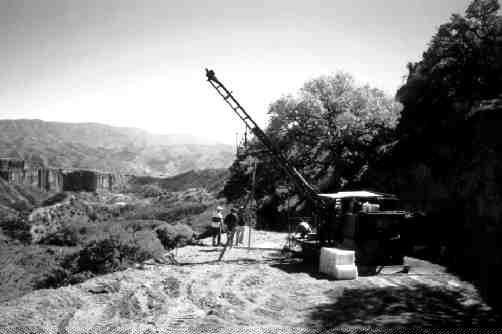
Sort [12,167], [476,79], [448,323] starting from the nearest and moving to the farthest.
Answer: [448,323], [476,79], [12,167]

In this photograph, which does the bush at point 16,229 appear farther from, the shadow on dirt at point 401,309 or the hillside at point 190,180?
the hillside at point 190,180

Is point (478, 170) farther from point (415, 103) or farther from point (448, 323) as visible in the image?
point (448, 323)

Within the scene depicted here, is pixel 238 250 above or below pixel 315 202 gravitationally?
below

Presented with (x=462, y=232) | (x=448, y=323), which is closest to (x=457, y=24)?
(x=462, y=232)

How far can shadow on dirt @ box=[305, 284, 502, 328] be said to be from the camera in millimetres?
8180

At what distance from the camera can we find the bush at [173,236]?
63.4 feet

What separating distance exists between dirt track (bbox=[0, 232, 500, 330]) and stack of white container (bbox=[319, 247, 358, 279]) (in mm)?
344

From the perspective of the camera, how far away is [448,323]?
8.11 meters

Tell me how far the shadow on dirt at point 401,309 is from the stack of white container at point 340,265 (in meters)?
1.15

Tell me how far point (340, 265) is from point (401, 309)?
3.29m

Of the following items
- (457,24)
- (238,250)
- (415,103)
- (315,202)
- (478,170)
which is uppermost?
(457,24)

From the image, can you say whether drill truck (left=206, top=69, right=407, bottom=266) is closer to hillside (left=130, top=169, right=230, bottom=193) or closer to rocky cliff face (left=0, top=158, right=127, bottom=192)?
hillside (left=130, top=169, right=230, bottom=193)

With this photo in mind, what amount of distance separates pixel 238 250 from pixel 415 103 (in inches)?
1037

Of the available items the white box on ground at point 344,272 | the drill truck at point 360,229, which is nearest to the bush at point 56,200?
the drill truck at point 360,229
